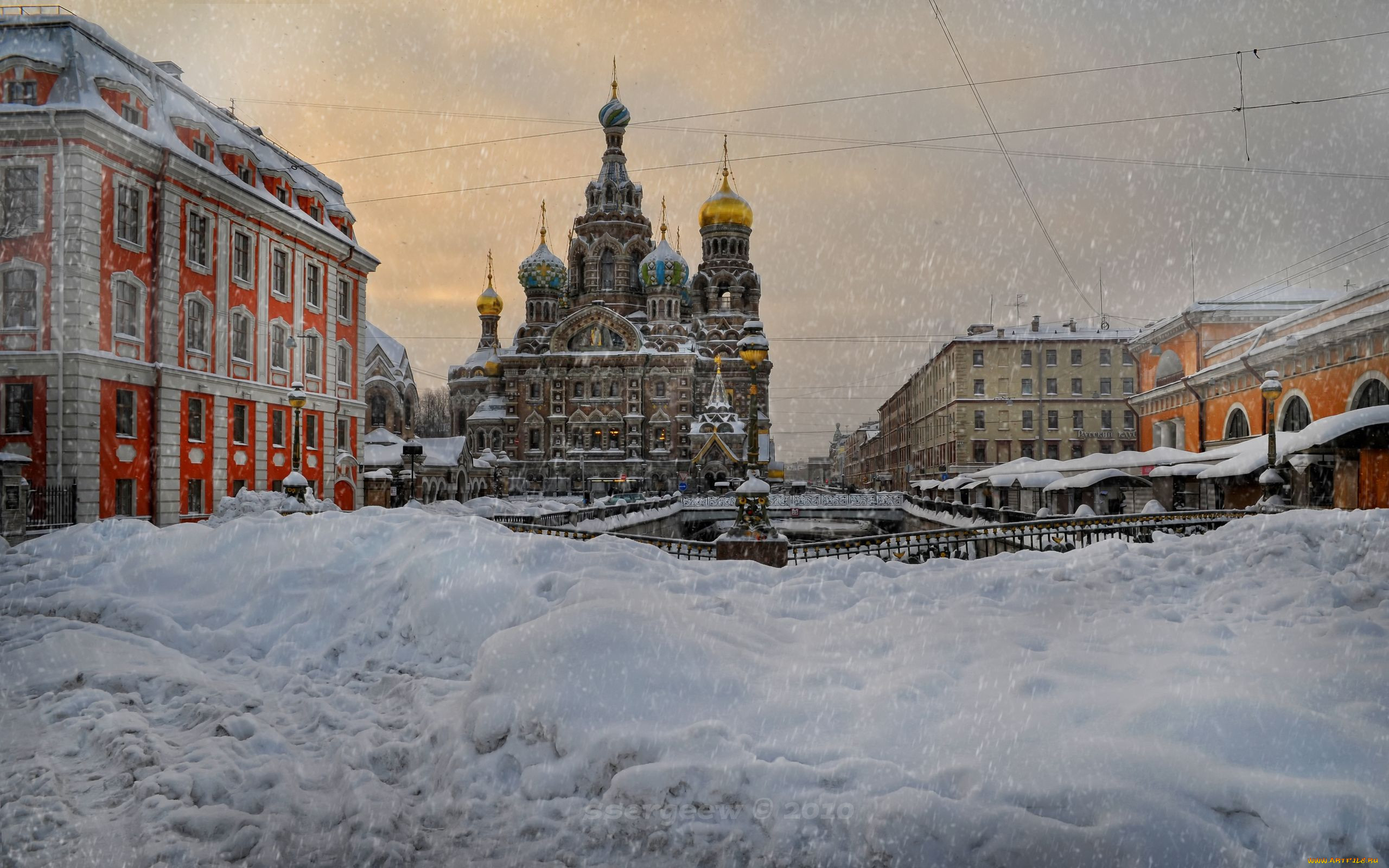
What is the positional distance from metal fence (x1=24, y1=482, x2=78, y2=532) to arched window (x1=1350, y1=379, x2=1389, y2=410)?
2839 centimetres

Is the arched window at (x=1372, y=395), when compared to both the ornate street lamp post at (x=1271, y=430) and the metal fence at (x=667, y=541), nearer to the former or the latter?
the ornate street lamp post at (x=1271, y=430)

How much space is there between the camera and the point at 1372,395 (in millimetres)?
18891

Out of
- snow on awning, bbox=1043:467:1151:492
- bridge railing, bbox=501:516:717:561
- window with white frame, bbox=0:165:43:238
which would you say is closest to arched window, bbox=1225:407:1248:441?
snow on awning, bbox=1043:467:1151:492

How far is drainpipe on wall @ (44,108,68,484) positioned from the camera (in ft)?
60.7

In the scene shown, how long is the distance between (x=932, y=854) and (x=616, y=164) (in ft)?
241

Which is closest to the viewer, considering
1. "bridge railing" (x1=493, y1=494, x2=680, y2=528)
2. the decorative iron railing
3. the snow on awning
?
"bridge railing" (x1=493, y1=494, x2=680, y2=528)

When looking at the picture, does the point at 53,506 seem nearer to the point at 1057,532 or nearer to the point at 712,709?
the point at 712,709

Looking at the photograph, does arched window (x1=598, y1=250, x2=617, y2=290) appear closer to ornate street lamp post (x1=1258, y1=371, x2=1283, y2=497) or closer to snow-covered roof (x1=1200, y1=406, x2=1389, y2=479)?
snow-covered roof (x1=1200, y1=406, x2=1389, y2=479)

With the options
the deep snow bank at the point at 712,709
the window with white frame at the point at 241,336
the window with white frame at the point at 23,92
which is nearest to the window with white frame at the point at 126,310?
the window with white frame at the point at 241,336

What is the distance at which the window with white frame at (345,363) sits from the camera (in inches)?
1216

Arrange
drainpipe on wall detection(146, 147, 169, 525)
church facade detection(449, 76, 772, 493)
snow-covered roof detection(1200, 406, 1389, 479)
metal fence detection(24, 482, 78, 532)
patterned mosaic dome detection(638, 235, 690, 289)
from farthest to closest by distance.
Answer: patterned mosaic dome detection(638, 235, 690, 289)
church facade detection(449, 76, 772, 493)
drainpipe on wall detection(146, 147, 169, 525)
metal fence detection(24, 482, 78, 532)
snow-covered roof detection(1200, 406, 1389, 479)

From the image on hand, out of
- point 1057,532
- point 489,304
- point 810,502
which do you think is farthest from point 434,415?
point 1057,532

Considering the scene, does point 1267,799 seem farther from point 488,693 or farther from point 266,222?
point 266,222

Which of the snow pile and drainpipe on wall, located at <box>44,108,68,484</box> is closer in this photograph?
drainpipe on wall, located at <box>44,108,68,484</box>
